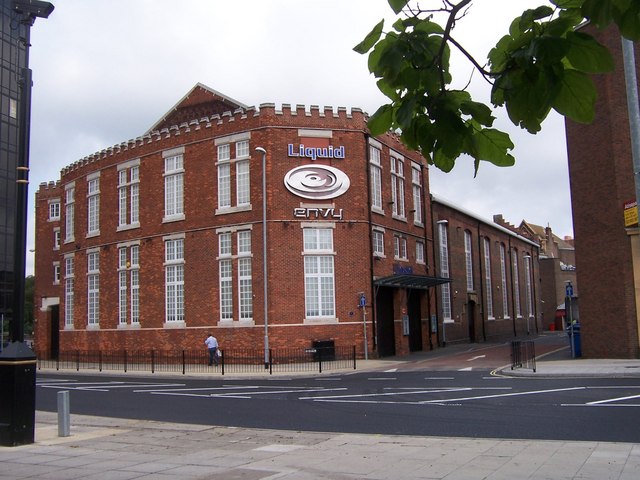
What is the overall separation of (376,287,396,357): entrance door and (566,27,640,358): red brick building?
450 inches

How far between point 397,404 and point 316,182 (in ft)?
62.1

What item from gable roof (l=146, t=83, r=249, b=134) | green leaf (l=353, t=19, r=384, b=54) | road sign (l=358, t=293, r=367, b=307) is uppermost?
gable roof (l=146, t=83, r=249, b=134)

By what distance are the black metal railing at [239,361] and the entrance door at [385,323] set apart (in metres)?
3.04

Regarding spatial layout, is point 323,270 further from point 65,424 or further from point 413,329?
point 65,424

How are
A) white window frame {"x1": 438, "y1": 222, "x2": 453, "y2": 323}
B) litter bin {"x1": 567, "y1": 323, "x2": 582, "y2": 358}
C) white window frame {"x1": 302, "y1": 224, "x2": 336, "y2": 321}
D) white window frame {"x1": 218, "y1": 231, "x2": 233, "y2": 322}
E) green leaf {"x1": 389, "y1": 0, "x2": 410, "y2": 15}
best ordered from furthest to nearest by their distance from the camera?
white window frame {"x1": 438, "y1": 222, "x2": 453, "y2": 323}, white window frame {"x1": 218, "y1": 231, "x2": 233, "y2": 322}, white window frame {"x1": 302, "y1": 224, "x2": 336, "y2": 321}, litter bin {"x1": 567, "y1": 323, "x2": 582, "y2": 358}, green leaf {"x1": 389, "y1": 0, "x2": 410, "y2": 15}

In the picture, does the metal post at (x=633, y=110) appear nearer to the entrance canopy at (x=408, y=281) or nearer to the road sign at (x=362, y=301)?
the road sign at (x=362, y=301)

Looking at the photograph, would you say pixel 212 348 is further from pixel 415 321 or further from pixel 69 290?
pixel 69 290

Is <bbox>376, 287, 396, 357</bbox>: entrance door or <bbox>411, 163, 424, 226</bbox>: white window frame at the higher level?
<bbox>411, 163, 424, 226</bbox>: white window frame

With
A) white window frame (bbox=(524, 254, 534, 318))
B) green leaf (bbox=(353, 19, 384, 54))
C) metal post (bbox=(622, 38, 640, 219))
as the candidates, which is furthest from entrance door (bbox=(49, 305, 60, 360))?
green leaf (bbox=(353, 19, 384, 54))

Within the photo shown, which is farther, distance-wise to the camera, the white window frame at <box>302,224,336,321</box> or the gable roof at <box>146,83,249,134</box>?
the gable roof at <box>146,83,249,134</box>

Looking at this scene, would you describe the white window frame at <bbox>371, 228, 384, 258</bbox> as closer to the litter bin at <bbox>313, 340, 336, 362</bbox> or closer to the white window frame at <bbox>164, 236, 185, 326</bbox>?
the litter bin at <bbox>313, 340, 336, 362</bbox>

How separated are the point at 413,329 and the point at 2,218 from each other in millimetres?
47102

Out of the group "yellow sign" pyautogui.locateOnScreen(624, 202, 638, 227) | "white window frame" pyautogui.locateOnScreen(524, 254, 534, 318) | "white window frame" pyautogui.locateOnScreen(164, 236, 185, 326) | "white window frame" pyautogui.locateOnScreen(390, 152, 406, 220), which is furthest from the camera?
"white window frame" pyautogui.locateOnScreen(524, 254, 534, 318)

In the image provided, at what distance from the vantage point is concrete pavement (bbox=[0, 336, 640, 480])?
809 centimetres
